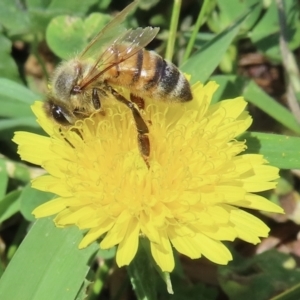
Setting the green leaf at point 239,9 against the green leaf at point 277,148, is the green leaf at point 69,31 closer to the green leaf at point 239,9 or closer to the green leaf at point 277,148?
the green leaf at point 239,9

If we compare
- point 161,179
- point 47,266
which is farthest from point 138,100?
point 47,266

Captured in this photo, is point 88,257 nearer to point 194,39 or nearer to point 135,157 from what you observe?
point 135,157

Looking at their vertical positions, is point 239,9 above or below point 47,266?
below

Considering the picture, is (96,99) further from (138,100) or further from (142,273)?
(142,273)

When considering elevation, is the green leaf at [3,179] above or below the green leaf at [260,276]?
above

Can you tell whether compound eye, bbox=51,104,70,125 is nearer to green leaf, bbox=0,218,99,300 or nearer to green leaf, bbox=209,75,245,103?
green leaf, bbox=0,218,99,300

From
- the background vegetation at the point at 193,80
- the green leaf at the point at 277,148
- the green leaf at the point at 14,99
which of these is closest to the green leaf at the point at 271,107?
the background vegetation at the point at 193,80

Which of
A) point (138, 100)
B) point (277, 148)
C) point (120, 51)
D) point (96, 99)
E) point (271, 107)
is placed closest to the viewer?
point (120, 51)
